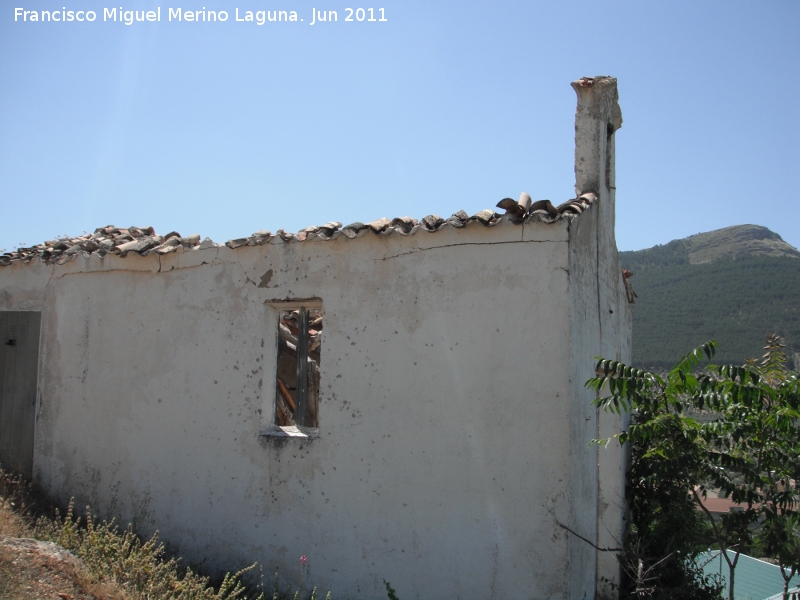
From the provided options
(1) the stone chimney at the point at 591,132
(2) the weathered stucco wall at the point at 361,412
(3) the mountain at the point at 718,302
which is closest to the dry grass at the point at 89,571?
(2) the weathered stucco wall at the point at 361,412

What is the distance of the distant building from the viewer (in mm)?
5609

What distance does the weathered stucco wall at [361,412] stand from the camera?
5582 millimetres

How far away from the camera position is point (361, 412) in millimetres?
6211

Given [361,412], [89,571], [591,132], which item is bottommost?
[89,571]

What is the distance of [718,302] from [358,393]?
133 ft

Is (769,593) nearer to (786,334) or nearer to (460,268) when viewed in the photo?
(460,268)

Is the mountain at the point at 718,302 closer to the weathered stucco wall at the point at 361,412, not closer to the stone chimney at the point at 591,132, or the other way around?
the stone chimney at the point at 591,132

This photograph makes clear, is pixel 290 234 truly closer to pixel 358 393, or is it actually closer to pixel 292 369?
pixel 358 393

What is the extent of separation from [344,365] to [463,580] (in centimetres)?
215

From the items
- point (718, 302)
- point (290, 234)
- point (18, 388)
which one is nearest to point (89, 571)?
point (290, 234)

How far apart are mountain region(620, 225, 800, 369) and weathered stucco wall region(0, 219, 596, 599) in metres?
26.9

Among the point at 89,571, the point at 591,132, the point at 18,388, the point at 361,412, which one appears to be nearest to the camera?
the point at 89,571

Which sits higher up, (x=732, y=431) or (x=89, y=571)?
(x=732, y=431)

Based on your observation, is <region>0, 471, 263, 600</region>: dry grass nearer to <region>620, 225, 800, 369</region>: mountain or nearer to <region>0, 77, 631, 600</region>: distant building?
<region>0, 77, 631, 600</region>: distant building
